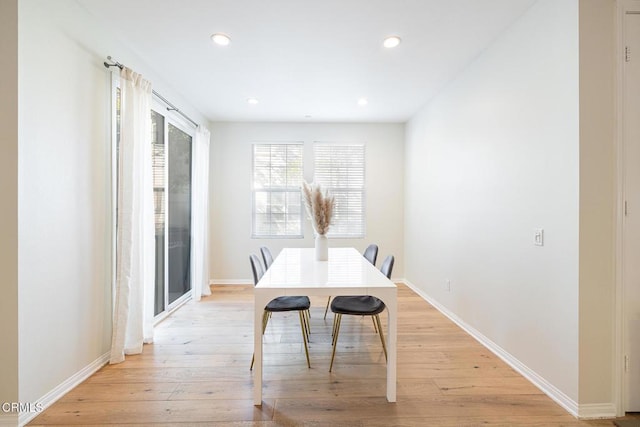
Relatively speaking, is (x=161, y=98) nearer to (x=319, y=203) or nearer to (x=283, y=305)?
(x=319, y=203)

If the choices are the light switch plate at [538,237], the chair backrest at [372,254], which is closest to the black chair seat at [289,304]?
the chair backrest at [372,254]

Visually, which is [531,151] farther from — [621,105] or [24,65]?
[24,65]

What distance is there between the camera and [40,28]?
6.02ft

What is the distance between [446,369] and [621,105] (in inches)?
82.1

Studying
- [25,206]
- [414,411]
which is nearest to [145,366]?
[25,206]

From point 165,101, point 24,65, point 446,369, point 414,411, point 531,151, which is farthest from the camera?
point 165,101

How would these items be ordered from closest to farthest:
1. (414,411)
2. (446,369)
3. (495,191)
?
(414,411) → (446,369) → (495,191)

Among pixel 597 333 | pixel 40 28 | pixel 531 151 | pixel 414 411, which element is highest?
pixel 40 28

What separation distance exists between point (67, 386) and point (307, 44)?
3.13m

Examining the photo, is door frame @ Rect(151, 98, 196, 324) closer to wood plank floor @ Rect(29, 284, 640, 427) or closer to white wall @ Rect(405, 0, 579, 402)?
wood plank floor @ Rect(29, 284, 640, 427)

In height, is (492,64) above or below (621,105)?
above

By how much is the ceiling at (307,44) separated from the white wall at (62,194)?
374 millimetres
